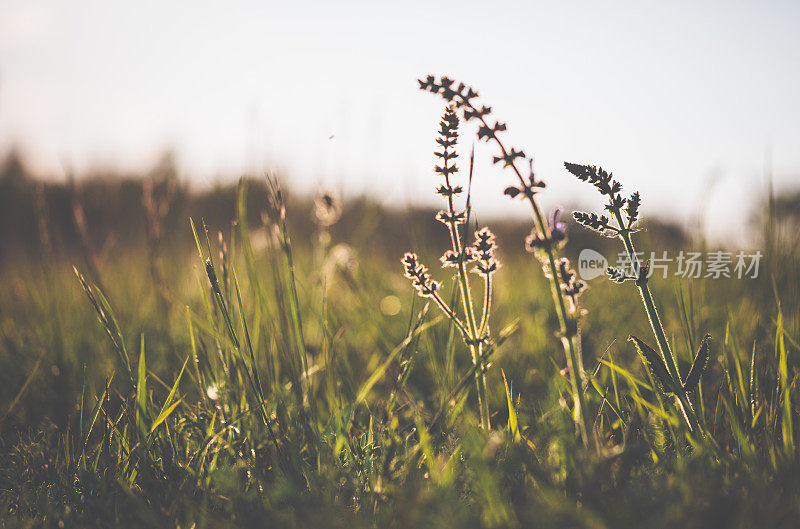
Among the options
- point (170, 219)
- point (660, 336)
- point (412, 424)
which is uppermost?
point (170, 219)

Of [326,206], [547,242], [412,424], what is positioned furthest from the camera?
[326,206]

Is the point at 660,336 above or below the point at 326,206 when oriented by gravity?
below

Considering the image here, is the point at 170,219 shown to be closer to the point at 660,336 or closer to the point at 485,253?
the point at 485,253

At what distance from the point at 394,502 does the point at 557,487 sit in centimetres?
38

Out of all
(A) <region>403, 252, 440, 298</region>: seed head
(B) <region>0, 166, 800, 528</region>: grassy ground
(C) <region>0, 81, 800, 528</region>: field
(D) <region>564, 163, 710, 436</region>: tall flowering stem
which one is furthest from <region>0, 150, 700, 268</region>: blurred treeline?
(A) <region>403, 252, 440, 298</region>: seed head

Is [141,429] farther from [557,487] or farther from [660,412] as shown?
[660,412]

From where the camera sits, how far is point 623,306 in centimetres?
297

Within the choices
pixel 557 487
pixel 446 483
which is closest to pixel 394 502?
pixel 446 483

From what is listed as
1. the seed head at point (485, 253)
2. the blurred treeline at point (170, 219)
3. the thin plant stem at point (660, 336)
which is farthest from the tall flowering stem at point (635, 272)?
the blurred treeline at point (170, 219)

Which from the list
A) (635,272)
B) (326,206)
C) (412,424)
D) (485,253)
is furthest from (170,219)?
(635,272)

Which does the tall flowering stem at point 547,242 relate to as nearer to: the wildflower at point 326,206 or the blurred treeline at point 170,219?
the blurred treeline at point 170,219

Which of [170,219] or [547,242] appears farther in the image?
[170,219]

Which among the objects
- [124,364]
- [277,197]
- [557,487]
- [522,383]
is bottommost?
[522,383]

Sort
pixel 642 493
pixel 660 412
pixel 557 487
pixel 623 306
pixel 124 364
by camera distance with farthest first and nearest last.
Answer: pixel 623 306 → pixel 124 364 → pixel 660 412 → pixel 557 487 → pixel 642 493
